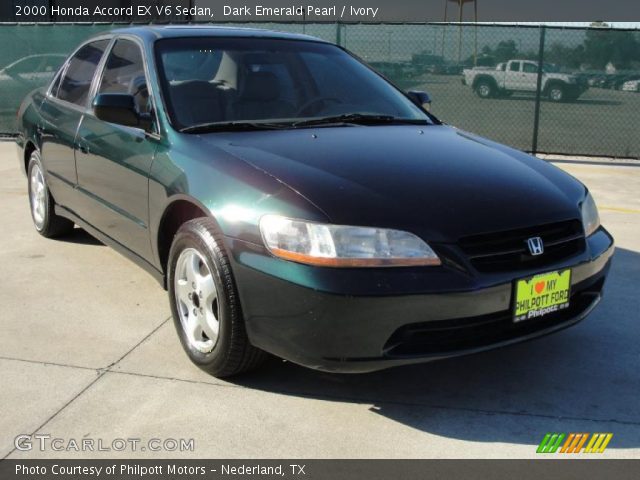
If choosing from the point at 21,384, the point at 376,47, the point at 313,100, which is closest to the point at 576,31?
the point at 376,47

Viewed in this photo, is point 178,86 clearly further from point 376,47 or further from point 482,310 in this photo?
point 376,47

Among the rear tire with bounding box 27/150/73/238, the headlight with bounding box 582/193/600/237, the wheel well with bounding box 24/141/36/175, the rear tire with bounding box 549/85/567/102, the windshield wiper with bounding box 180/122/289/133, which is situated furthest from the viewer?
the rear tire with bounding box 549/85/567/102

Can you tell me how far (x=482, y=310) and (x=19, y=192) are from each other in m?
5.97

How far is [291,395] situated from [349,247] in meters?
0.81

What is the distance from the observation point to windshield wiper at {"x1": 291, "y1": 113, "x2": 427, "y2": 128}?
392 cm

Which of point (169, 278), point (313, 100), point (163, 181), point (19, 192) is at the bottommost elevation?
point (19, 192)

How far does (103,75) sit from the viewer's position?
4.62 m

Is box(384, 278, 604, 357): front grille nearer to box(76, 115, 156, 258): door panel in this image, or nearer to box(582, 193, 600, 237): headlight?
box(582, 193, 600, 237): headlight

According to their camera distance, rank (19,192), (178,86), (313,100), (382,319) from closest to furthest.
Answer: (382,319) < (178,86) < (313,100) < (19,192)

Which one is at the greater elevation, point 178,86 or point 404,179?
A: point 178,86

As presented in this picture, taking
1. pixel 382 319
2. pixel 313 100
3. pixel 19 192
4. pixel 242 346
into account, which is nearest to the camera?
pixel 382 319

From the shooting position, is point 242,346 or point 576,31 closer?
point 242,346

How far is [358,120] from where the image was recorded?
4.06m

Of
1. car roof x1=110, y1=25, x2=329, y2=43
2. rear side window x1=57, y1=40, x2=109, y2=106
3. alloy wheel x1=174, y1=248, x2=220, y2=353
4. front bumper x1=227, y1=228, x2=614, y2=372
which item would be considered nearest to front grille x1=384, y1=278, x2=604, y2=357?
front bumper x1=227, y1=228, x2=614, y2=372
